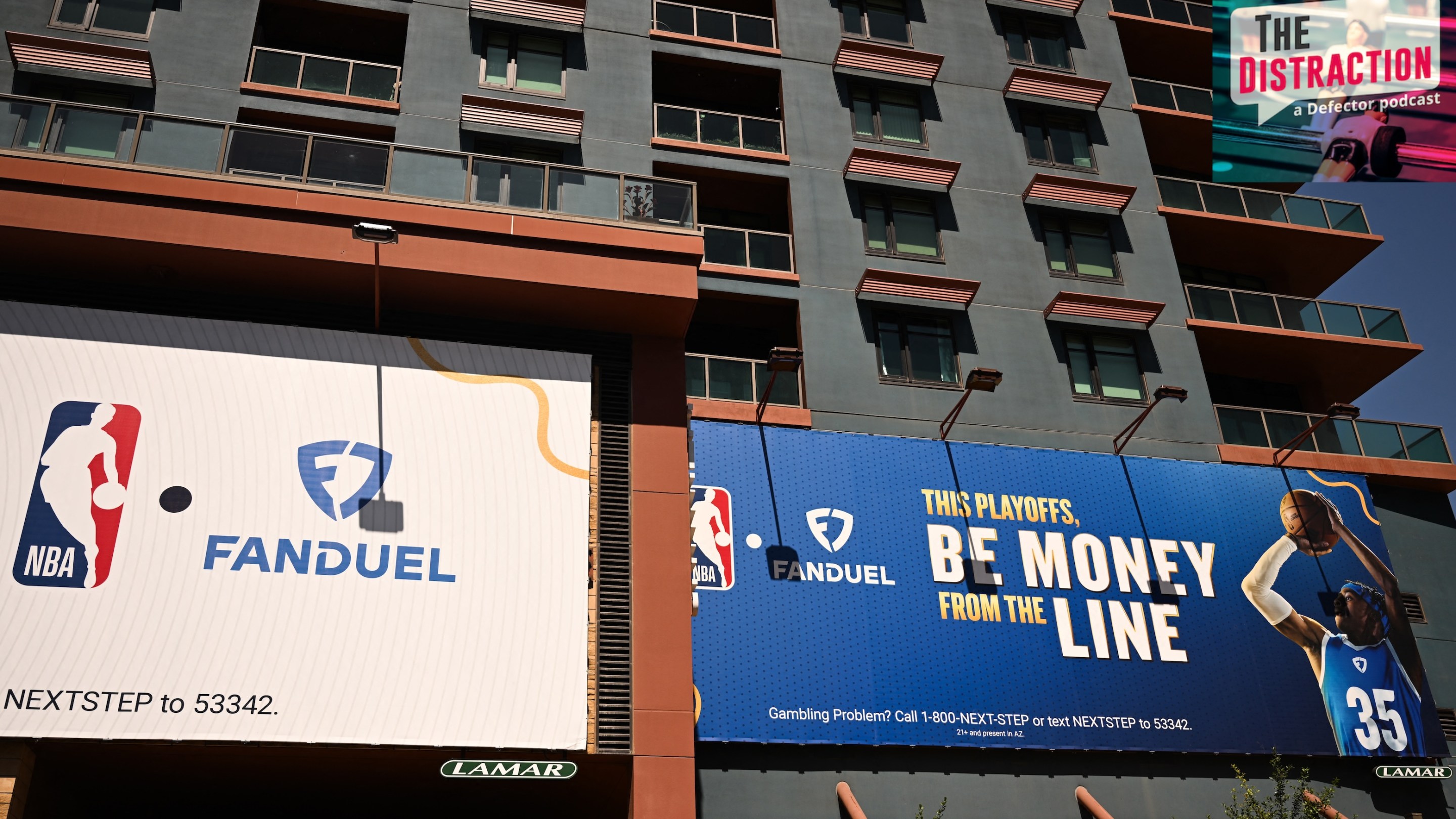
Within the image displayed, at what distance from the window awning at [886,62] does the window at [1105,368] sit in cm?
865

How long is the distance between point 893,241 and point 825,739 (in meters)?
13.4

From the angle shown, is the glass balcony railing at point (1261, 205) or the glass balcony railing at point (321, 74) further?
the glass balcony railing at point (1261, 205)

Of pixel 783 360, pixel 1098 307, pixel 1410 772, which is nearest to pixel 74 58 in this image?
pixel 783 360

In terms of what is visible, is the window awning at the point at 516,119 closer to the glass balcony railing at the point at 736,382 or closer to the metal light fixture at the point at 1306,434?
the glass balcony railing at the point at 736,382

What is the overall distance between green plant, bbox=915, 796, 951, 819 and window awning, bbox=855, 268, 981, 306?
1208 cm

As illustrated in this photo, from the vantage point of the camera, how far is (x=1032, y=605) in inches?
981

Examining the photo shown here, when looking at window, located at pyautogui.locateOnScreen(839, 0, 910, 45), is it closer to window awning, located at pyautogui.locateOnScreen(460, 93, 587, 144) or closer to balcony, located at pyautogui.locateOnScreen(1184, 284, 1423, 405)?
window awning, located at pyautogui.locateOnScreen(460, 93, 587, 144)

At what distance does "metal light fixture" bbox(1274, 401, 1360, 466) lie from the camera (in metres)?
27.0

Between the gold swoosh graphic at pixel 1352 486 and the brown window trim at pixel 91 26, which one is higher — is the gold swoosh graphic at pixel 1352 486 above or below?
below

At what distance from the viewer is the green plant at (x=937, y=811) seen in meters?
21.1

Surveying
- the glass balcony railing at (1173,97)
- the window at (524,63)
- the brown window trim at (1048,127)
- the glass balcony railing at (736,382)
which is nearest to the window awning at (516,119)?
the window at (524,63)

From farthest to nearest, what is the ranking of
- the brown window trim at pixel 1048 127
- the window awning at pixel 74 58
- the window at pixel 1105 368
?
the brown window trim at pixel 1048 127
the window at pixel 1105 368
the window awning at pixel 74 58

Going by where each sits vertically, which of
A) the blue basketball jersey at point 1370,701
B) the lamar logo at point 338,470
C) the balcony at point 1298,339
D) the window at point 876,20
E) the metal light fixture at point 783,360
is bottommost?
the blue basketball jersey at point 1370,701

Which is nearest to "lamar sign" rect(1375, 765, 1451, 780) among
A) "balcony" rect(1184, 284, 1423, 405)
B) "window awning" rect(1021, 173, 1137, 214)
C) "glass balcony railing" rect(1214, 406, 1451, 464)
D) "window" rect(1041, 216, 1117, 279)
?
"glass balcony railing" rect(1214, 406, 1451, 464)
